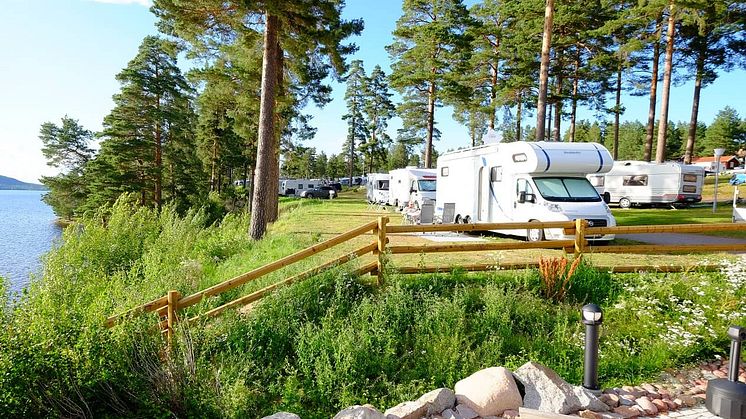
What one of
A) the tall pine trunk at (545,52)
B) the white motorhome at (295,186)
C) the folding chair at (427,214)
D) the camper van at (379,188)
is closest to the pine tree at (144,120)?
the camper van at (379,188)

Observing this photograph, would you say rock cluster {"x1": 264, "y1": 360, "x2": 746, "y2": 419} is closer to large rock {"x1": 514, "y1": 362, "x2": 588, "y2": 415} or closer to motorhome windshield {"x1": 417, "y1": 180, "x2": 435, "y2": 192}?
large rock {"x1": 514, "y1": 362, "x2": 588, "y2": 415}

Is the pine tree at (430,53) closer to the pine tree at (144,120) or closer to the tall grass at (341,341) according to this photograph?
the pine tree at (144,120)

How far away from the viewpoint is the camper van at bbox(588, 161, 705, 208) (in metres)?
20.7

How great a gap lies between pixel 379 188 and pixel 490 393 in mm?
25664

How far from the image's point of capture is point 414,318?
5066mm

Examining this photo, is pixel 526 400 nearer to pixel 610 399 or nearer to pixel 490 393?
pixel 490 393

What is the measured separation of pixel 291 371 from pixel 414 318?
1.55m

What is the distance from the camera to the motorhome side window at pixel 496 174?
36.4 ft

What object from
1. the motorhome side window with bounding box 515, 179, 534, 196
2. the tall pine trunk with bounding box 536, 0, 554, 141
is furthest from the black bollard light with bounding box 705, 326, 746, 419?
the tall pine trunk with bounding box 536, 0, 554, 141

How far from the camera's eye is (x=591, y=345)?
393 cm

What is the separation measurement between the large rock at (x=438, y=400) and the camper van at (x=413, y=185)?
16.0 m

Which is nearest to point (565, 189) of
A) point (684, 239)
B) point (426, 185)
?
point (684, 239)

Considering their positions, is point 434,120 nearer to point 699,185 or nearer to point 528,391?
Result: point 699,185

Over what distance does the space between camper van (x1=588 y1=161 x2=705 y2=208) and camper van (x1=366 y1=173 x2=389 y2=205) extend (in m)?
12.5
